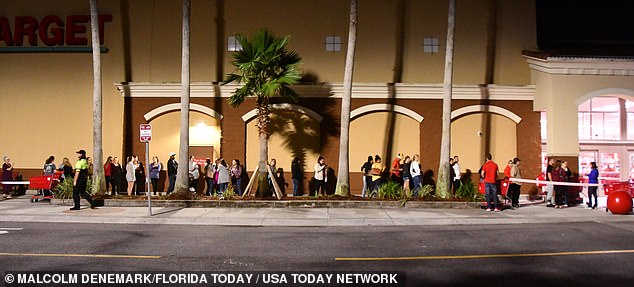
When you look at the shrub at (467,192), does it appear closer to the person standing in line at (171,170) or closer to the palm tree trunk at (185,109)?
the palm tree trunk at (185,109)

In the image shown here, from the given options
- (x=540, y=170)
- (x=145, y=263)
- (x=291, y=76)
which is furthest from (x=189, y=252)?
(x=540, y=170)

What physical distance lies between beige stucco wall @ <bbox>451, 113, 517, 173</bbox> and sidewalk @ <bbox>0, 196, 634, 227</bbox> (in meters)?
4.52

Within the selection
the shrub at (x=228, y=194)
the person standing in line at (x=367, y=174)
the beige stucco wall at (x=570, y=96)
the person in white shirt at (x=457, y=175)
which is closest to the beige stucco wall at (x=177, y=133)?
the shrub at (x=228, y=194)

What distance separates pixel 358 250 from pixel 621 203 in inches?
383

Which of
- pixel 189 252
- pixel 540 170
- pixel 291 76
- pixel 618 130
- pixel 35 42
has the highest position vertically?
pixel 35 42

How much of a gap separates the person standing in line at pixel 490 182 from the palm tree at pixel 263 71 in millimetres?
6873

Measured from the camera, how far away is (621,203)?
559 inches

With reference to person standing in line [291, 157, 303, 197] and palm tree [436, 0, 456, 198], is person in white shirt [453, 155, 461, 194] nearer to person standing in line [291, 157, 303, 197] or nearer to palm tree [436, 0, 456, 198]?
palm tree [436, 0, 456, 198]

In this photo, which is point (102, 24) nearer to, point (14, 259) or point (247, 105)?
point (247, 105)

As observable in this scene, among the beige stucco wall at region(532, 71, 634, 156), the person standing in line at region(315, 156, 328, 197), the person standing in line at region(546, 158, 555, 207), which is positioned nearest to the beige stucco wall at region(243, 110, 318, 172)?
the person standing in line at region(315, 156, 328, 197)

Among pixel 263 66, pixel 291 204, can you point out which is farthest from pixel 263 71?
pixel 291 204

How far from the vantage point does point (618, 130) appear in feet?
69.7

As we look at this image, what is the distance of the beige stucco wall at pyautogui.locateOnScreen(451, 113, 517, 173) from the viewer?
19859 millimetres

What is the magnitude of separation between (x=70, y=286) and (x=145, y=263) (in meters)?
1.49
